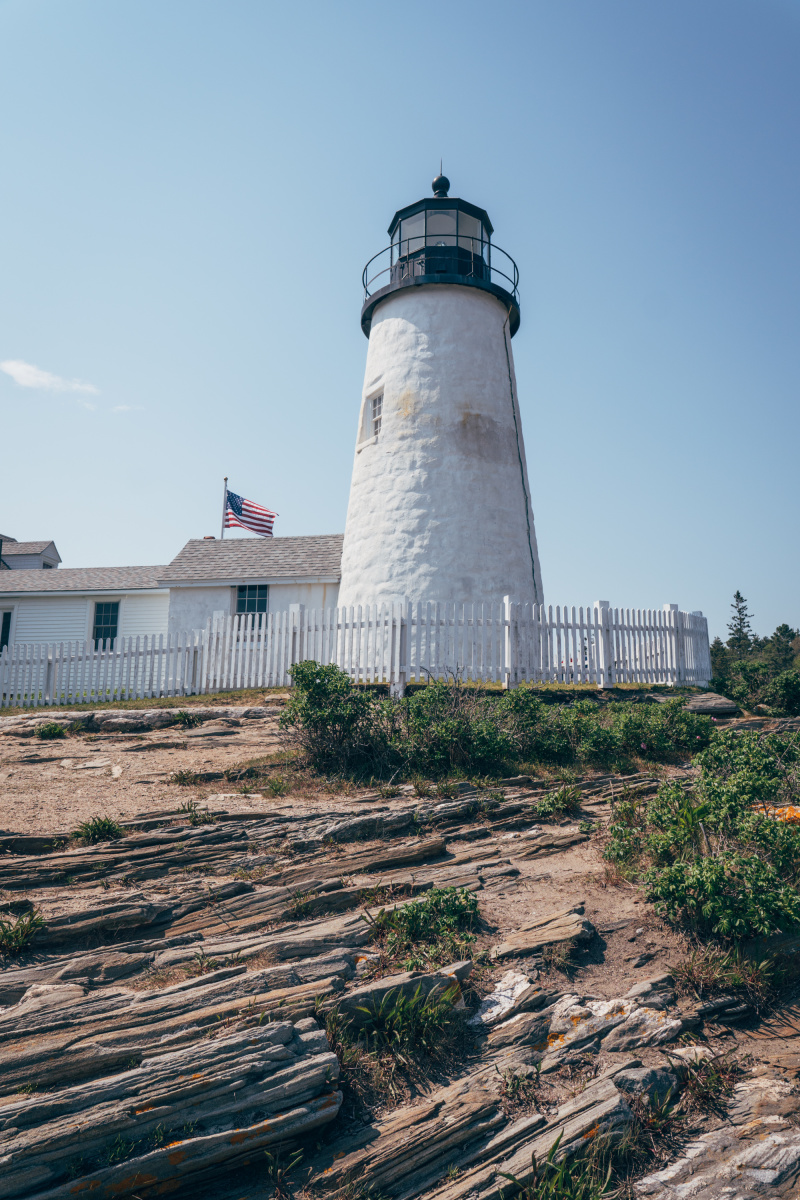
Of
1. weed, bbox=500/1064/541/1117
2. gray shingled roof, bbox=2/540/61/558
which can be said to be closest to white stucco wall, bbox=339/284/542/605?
weed, bbox=500/1064/541/1117

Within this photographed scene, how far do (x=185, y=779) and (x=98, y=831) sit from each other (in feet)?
6.60

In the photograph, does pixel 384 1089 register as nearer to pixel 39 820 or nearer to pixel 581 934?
pixel 581 934

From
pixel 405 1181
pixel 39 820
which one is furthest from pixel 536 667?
pixel 405 1181

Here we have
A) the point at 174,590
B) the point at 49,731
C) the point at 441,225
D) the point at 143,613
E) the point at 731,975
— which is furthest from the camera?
the point at 143,613

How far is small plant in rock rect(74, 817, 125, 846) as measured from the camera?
6367 millimetres

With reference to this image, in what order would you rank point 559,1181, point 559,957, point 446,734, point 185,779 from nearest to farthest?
point 559,1181 < point 559,957 < point 185,779 < point 446,734

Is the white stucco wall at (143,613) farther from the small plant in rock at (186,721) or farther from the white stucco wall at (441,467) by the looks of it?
the small plant in rock at (186,721)

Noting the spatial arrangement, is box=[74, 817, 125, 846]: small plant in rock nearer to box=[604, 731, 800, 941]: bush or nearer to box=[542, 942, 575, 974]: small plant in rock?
box=[542, 942, 575, 974]: small plant in rock

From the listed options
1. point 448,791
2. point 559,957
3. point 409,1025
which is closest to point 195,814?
point 448,791

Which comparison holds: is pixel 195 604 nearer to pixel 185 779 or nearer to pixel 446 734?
pixel 185 779

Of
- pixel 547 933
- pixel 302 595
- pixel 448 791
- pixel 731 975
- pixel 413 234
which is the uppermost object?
pixel 413 234

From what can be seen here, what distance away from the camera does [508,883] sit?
6.29 meters

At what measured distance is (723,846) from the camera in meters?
6.03

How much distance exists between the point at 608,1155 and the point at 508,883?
98.2 inches
